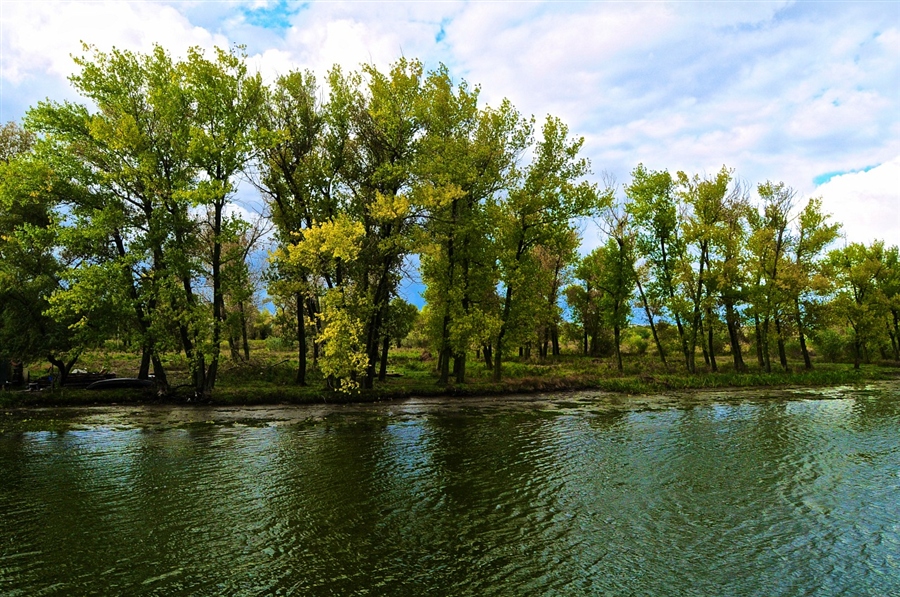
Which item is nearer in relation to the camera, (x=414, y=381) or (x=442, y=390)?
(x=442, y=390)

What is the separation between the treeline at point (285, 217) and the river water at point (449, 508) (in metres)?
6.85

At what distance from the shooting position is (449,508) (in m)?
11.4

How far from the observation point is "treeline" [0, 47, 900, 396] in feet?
80.0

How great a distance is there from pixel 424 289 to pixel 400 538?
27513 millimetres

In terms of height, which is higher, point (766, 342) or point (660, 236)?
point (660, 236)

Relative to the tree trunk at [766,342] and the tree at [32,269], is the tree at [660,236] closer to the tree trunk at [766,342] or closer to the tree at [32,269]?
the tree trunk at [766,342]

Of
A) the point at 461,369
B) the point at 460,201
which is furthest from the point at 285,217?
the point at 461,369

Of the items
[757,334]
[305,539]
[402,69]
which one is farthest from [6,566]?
[757,334]

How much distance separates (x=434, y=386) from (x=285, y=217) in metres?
13.6

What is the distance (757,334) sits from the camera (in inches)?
1626

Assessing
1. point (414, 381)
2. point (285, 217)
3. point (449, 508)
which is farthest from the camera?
point (414, 381)

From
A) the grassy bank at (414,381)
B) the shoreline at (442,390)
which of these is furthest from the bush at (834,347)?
the shoreline at (442,390)

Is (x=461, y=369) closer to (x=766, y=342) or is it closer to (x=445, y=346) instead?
(x=445, y=346)

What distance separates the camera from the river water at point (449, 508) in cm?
809
